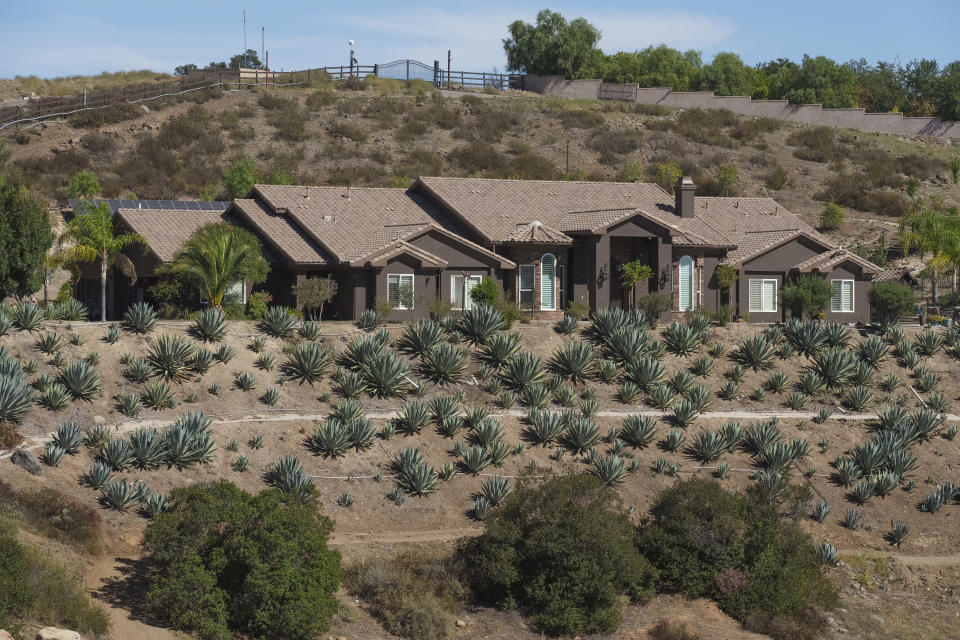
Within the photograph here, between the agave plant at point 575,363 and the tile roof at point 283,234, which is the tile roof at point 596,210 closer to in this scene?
the tile roof at point 283,234

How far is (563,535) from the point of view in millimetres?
23781

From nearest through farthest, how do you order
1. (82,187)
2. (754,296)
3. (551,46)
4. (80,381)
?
1. (80,381)
2. (754,296)
3. (82,187)
4. (551,46)

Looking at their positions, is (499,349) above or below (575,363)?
above

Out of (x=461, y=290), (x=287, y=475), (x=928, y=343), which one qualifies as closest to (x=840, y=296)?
(x=928, y=343)

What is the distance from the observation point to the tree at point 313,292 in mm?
41844

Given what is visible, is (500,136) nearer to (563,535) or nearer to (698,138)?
(698,138)

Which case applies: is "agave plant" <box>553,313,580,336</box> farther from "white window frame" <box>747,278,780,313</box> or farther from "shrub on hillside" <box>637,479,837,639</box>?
"white window frame" <box>747,278,780,313</box>

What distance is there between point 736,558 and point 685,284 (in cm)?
2425

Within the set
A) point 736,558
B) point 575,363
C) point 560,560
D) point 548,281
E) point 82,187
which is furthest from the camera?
point 82,187

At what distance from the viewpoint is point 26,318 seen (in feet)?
104

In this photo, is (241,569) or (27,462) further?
(27,462)

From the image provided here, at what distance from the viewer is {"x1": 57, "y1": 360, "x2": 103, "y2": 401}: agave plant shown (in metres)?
29.2

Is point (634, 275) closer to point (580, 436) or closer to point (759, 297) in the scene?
point (759, 297)

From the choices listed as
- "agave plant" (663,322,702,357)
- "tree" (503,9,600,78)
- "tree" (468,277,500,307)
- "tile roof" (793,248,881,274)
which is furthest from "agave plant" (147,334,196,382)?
"tree" (503,9,600,78)
